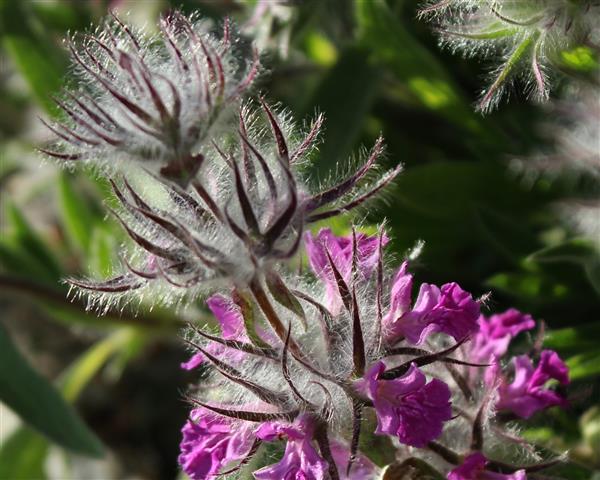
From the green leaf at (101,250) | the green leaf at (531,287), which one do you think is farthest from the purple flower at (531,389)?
the green leaf at (101,250)

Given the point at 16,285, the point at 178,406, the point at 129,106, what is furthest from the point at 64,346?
the point at 129,106

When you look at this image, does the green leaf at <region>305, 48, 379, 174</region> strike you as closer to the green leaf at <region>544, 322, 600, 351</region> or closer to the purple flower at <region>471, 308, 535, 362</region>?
the green leaf at <region>544, 322, 600, 351</region>

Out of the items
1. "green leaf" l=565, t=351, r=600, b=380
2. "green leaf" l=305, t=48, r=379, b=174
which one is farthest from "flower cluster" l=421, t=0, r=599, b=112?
"green leaf" l=305, t=48, r=379, b=174

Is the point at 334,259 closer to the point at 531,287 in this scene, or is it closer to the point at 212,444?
the point at 212,444

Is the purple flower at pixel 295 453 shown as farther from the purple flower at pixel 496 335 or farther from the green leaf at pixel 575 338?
the green leaf at pixel 575 338

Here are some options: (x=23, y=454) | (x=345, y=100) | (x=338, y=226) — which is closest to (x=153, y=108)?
(x=338, y=226)

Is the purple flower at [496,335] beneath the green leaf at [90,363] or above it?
beneath

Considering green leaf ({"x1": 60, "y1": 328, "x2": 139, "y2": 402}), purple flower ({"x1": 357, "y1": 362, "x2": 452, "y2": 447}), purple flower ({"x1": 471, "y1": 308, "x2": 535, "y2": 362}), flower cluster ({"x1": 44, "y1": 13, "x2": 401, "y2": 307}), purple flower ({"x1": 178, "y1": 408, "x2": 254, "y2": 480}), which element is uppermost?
green leaf ({"x1": 60, "y1": 328, "x2": 139, "y2": 402})
